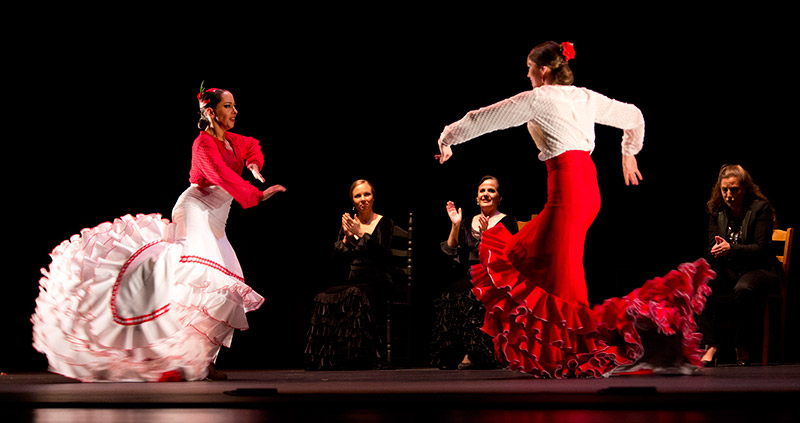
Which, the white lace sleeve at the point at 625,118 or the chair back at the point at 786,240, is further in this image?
the chair back at the point at 786,240

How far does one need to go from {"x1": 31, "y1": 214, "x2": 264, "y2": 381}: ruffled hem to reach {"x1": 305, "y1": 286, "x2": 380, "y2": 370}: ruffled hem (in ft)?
4.47

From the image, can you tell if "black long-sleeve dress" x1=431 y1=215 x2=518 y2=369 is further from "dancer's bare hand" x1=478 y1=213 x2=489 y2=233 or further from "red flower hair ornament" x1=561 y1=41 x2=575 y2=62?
"red flower hair ornament" x1=561 y1=41 x2=575 y2=62

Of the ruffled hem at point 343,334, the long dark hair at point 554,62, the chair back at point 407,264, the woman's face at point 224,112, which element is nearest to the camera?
the long dark hair at point 554,62

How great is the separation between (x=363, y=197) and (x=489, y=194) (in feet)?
2.39

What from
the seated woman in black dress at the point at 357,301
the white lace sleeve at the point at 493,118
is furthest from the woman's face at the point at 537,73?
the seated woman in black dress at the point at 357,301

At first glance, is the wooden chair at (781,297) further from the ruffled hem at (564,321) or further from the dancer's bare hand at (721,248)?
the ruffled hem at (564,321)

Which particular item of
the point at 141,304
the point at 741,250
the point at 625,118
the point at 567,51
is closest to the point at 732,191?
the point at 741,250

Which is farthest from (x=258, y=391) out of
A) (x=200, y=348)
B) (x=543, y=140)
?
(x=543, y=140)

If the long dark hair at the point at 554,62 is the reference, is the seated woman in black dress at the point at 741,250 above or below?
below

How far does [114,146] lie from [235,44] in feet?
3.19

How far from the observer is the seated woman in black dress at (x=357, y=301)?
5.25 meters

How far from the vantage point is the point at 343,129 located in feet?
20.3

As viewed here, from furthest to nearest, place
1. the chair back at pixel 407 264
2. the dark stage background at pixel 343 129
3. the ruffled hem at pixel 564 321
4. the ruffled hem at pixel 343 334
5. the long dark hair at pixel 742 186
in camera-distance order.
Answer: the dark stage background at pixel 343 129, the chair back at pixel 407 264, the ruffled hem at pixel 343 334, the long dark hair at pixel 742 186, the ruffled hem at pixel 564 321

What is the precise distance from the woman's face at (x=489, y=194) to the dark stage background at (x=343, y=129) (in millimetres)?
683
